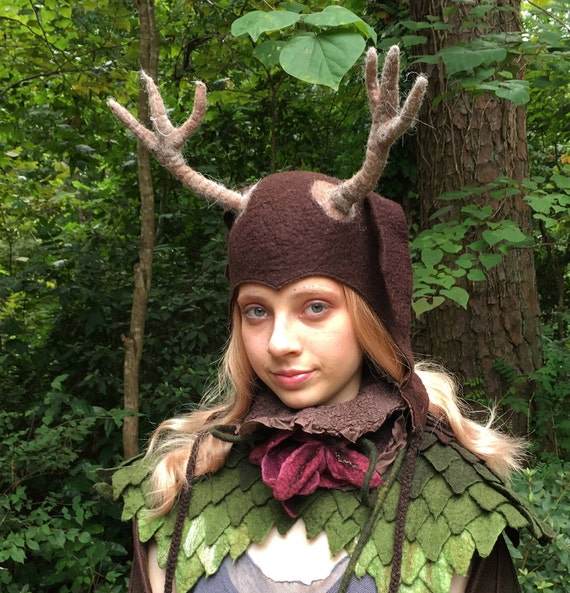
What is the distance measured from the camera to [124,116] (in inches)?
49.9

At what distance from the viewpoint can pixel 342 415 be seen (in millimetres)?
1184

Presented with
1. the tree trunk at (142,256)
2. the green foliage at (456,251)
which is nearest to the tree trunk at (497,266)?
the green foliage at (456,251)

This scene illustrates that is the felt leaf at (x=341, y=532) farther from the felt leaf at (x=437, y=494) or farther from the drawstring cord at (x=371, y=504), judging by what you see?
the felt leaf at (x=437, y=494)

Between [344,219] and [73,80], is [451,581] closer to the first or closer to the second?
[344,219]

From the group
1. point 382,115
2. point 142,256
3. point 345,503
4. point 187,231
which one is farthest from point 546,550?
point 187,231

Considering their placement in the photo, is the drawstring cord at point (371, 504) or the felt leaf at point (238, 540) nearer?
the drawstring cord at point (371, 504)

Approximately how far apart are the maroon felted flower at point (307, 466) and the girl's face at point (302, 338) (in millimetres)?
76

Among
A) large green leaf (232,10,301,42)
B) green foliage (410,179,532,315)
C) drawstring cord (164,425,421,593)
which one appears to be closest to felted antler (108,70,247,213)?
large green leaf (232,10,301,42)

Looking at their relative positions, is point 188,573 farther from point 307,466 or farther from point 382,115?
point 382,115

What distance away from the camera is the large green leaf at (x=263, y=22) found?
1.30 meters

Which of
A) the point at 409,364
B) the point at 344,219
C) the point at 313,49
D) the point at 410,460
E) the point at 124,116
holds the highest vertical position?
the point at 313,49

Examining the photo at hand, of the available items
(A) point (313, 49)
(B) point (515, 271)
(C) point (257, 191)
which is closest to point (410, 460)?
(C) point (257, 191)

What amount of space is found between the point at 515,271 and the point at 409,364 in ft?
6.35

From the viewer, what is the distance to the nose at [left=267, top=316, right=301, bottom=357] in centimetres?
116
